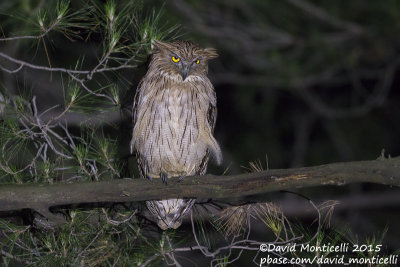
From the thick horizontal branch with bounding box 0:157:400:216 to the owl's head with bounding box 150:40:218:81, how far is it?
36.4 inches

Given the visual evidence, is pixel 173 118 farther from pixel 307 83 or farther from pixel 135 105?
pixel 307 83

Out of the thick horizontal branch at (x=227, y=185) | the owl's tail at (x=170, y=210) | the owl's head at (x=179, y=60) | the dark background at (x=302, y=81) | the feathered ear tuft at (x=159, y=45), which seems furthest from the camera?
the dark background at (x=302, y=81)

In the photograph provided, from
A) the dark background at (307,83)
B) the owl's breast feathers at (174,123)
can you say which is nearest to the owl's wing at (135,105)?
the owl's breast feathers at (174,123)

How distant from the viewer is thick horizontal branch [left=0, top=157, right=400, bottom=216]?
8.38 ft

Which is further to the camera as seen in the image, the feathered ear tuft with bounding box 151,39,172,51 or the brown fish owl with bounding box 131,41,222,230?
the brown fish owl with bounding box 131,41,222,230

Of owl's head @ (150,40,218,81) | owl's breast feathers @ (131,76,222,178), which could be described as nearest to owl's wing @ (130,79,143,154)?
owl's breast feathers @ (131,76,222,178)

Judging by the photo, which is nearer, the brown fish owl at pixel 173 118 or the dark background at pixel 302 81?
the brown fish owl at pixel 173 118

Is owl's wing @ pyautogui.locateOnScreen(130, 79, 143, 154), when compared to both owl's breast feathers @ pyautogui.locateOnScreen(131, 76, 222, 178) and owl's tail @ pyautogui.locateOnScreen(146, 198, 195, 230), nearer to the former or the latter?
owl's breast feathers @ pyautogui.locateOnScreen(131, 76, 222, 178)

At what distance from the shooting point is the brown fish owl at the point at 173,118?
3314 mm

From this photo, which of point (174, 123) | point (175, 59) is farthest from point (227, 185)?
point (175, 59)

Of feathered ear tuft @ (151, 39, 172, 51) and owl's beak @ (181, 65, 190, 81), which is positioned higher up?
feathered ear tuft @ (151, 39, 172, 51)

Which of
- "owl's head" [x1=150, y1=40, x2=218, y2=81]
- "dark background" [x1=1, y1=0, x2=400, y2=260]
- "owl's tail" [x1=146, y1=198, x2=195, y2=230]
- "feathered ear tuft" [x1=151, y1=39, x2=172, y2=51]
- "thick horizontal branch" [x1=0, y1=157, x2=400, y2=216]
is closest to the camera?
"thick horizontal branch" [x1=0, y1=157, x2=400, y2=216]

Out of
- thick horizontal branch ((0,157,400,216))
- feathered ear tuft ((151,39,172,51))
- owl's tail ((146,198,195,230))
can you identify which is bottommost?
owl's tail ((146,198,195,230))

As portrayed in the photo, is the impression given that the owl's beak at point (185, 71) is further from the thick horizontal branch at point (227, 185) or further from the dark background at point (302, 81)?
the dark background at point (302, 81)
